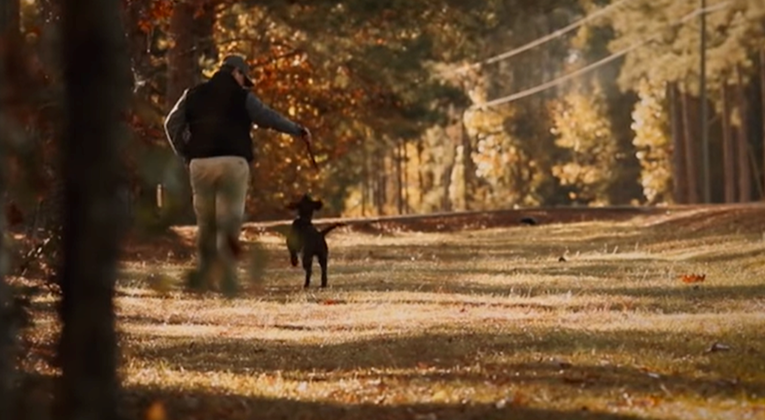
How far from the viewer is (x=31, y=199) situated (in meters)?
7.09

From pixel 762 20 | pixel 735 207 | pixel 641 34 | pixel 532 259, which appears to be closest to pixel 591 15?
pixel 641 34

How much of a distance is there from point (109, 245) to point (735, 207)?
124 ft

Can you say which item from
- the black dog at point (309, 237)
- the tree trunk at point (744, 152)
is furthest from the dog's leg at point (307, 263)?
the tree trunk at point (744, 152)

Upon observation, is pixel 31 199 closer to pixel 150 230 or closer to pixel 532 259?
pixel 150 230

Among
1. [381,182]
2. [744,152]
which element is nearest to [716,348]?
[744,152]

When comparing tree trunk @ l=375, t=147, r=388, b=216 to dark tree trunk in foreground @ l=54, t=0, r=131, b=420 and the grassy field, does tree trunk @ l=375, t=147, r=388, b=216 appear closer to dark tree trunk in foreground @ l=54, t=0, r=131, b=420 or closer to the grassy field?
the grassy field

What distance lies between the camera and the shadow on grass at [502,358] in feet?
36.3

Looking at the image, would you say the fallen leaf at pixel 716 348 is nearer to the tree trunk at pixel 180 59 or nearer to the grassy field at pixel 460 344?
the grassy field at pixel 460 344

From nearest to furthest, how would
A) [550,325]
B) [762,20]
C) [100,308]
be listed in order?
[100,308] → [550,325] → [762,20]

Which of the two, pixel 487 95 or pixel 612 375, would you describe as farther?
pixel 487 95

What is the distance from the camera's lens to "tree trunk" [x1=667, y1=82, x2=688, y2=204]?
79.4m

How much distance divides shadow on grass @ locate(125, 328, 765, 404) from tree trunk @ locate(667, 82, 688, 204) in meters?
65.0

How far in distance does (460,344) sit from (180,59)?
83.1ft

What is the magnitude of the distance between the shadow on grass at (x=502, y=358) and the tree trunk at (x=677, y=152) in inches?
2557
